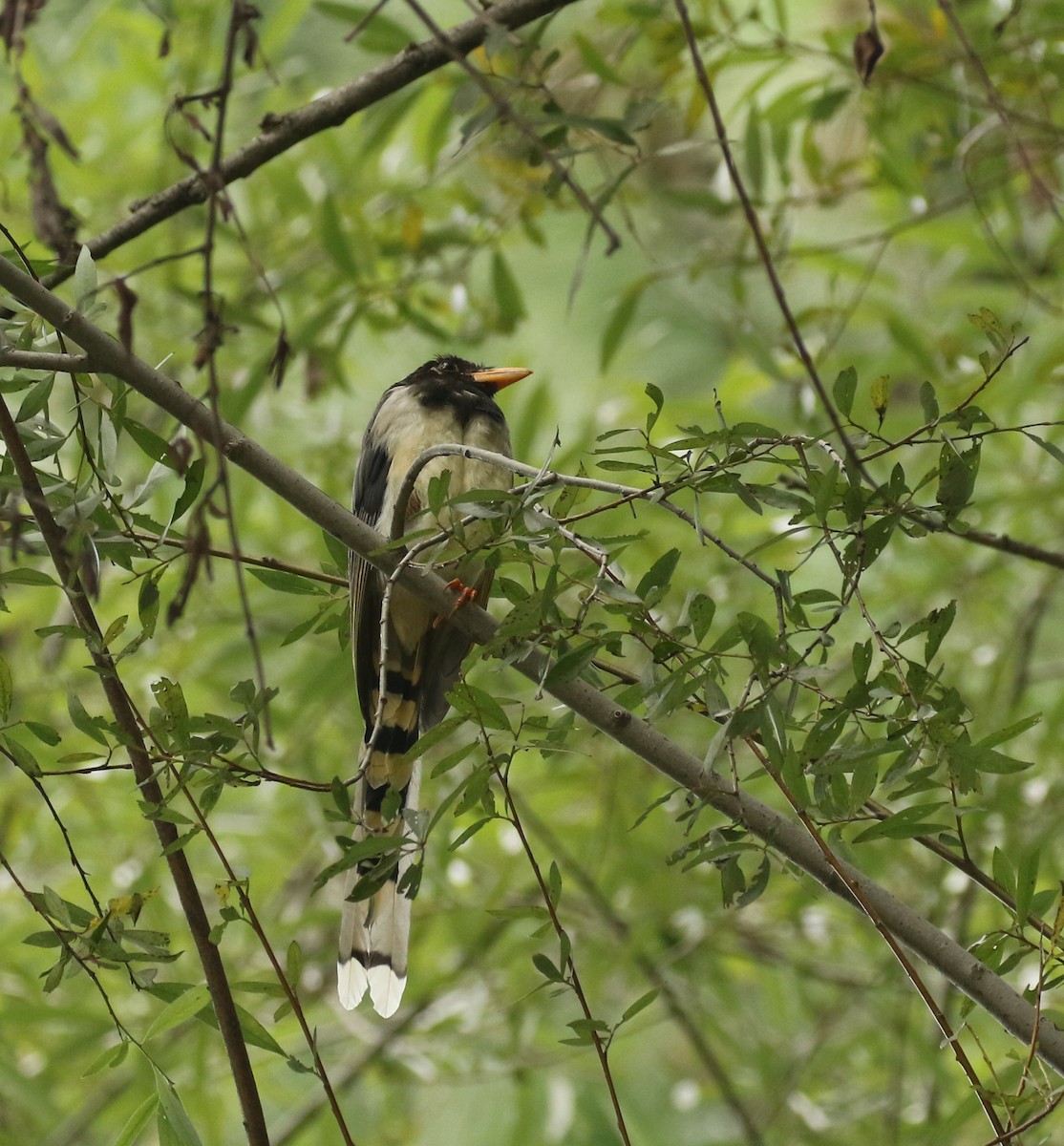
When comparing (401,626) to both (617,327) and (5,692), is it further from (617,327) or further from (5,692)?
(5,692)

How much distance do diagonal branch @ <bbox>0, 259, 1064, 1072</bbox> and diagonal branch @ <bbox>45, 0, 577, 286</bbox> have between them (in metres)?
0.62

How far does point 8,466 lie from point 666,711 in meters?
0.88

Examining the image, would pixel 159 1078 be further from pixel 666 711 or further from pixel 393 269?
pixel 393 269

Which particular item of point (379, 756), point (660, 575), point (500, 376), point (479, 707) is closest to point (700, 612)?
point (660, 575)

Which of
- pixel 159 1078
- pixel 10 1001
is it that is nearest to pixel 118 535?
pixel 159 1078

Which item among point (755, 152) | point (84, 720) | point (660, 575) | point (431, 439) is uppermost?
point (755, 152)

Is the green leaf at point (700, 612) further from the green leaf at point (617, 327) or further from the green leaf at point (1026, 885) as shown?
the green leaf at point (617, 327)

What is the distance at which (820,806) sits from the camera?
1.65m

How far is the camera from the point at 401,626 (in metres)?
3.13

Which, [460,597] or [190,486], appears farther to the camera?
[460,597]

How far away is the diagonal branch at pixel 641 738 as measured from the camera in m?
1.62

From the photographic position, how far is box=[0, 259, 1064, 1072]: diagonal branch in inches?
63.7

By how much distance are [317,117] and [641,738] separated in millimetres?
1171

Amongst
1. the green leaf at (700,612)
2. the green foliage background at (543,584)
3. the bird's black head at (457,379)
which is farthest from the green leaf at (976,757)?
the bird's black head at (457,379)
